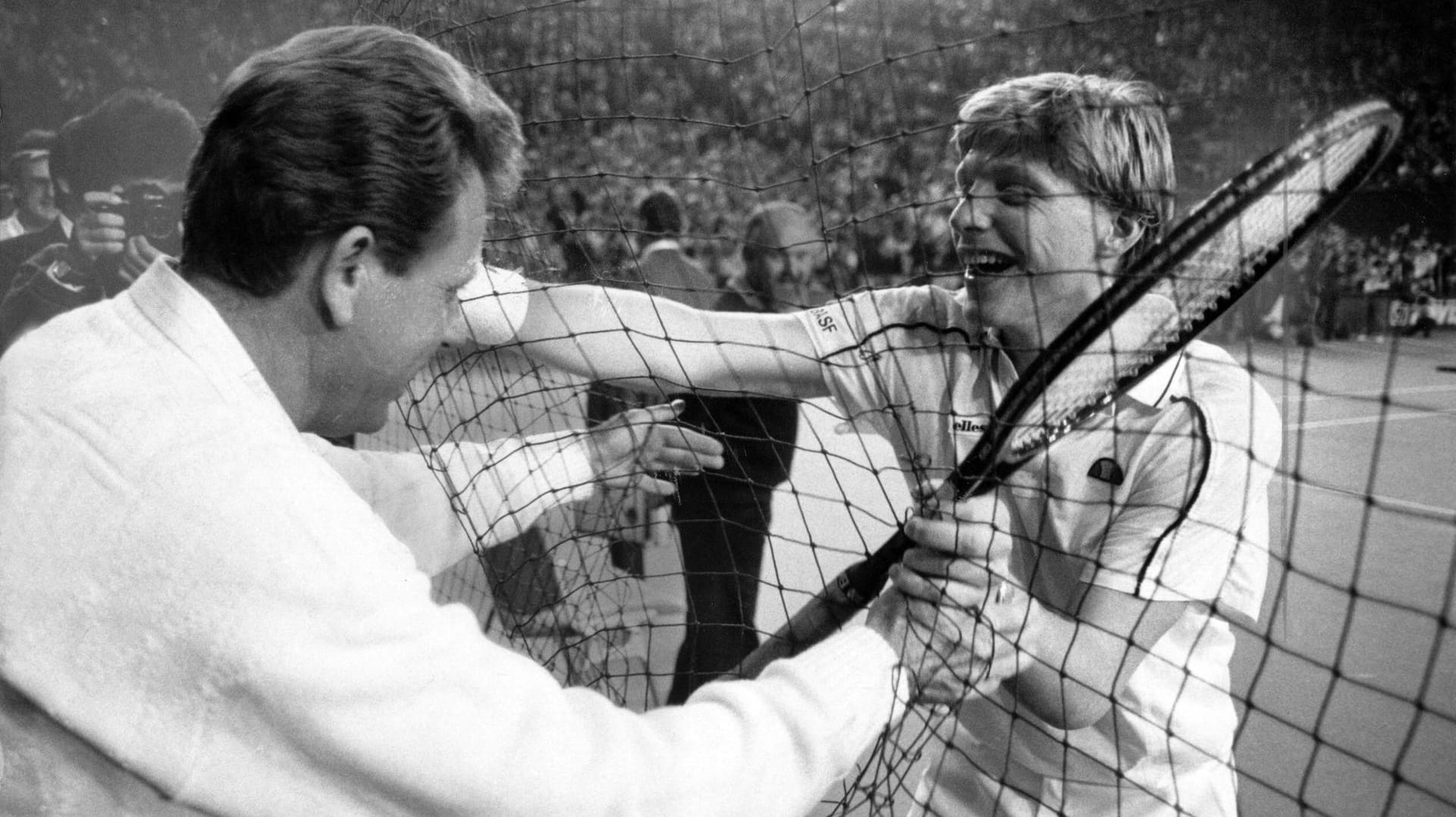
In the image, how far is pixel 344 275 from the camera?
92 cm

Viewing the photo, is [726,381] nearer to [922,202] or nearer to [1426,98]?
[922,202]

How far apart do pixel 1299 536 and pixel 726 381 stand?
14.5 feet

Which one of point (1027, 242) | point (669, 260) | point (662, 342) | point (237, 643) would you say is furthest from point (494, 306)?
point (669, 260)

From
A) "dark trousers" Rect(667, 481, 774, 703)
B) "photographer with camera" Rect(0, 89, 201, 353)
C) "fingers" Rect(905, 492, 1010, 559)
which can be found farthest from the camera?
"photographer with camera" Rect(0, 89, 201, 353)

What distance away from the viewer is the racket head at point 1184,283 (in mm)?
1064

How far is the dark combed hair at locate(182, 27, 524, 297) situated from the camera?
89 cm

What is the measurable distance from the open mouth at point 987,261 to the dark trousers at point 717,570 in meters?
1.42

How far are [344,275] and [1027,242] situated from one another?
84 centimetres

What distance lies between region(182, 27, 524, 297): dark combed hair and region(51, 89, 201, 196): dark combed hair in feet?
14.2

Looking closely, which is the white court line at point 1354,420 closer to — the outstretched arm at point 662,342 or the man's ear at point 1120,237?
the man's ear at point 1120,237

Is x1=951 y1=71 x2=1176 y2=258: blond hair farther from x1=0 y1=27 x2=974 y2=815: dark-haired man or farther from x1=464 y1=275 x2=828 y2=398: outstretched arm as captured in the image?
x1=0 y1=27 x2=974 y2=815: dark-haired man

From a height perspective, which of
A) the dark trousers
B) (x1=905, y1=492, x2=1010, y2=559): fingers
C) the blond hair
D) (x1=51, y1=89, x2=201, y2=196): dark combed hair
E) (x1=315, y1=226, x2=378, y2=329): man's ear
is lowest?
the dark trousers

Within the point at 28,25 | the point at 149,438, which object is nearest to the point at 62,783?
the point at 149,438

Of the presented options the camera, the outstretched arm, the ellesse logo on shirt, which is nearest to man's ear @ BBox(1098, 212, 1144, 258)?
the ellesse logo on shirt
